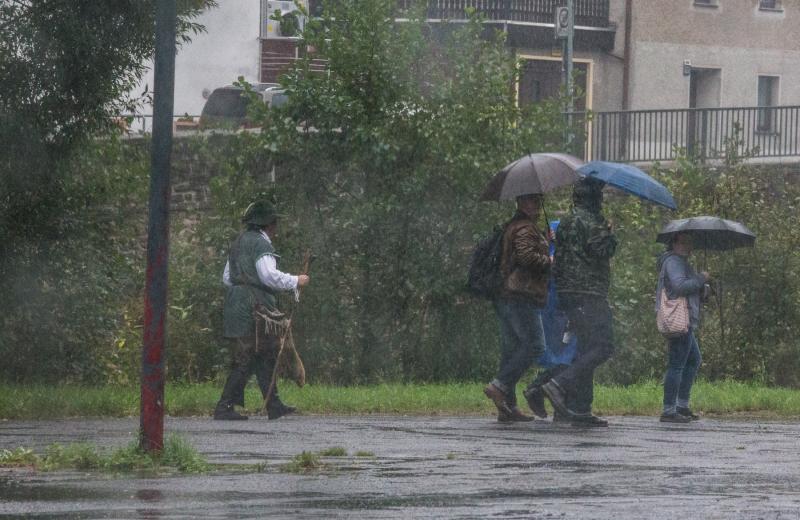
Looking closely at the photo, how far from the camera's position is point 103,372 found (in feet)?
72.4

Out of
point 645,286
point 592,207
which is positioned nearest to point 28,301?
point 645,286

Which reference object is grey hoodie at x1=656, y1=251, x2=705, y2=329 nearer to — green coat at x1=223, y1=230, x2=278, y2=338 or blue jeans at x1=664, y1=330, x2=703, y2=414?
blue jeans at x1=664, y1=330, x2=703, y2=414

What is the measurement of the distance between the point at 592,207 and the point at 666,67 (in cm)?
3615

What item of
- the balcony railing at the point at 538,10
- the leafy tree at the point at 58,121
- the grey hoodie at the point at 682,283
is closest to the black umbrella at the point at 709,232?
the grey hoodie at the point at 682,283

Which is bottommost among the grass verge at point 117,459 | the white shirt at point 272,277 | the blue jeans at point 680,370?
the grass verge at point 117,459

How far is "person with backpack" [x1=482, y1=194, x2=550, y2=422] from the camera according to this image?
13609mm

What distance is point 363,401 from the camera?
53.7ft

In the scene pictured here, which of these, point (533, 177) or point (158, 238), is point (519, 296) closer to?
point (533, 177)

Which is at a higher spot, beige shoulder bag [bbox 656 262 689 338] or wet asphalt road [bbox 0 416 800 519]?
beige shoulder bag [bbox 656 262 689 338]

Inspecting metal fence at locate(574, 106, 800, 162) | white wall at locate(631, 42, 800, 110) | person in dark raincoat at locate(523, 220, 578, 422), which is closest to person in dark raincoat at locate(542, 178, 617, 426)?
person in dark raincoat at locate(523, 220, 578, 422)

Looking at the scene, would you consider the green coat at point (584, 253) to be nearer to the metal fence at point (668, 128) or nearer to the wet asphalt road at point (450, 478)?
the wet asphalt road at point (450, 478)

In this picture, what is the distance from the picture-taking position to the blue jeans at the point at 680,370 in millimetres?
14693

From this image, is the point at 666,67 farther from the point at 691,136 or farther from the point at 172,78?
the point at 172,78

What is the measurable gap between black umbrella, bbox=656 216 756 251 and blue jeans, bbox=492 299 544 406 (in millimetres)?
1722
